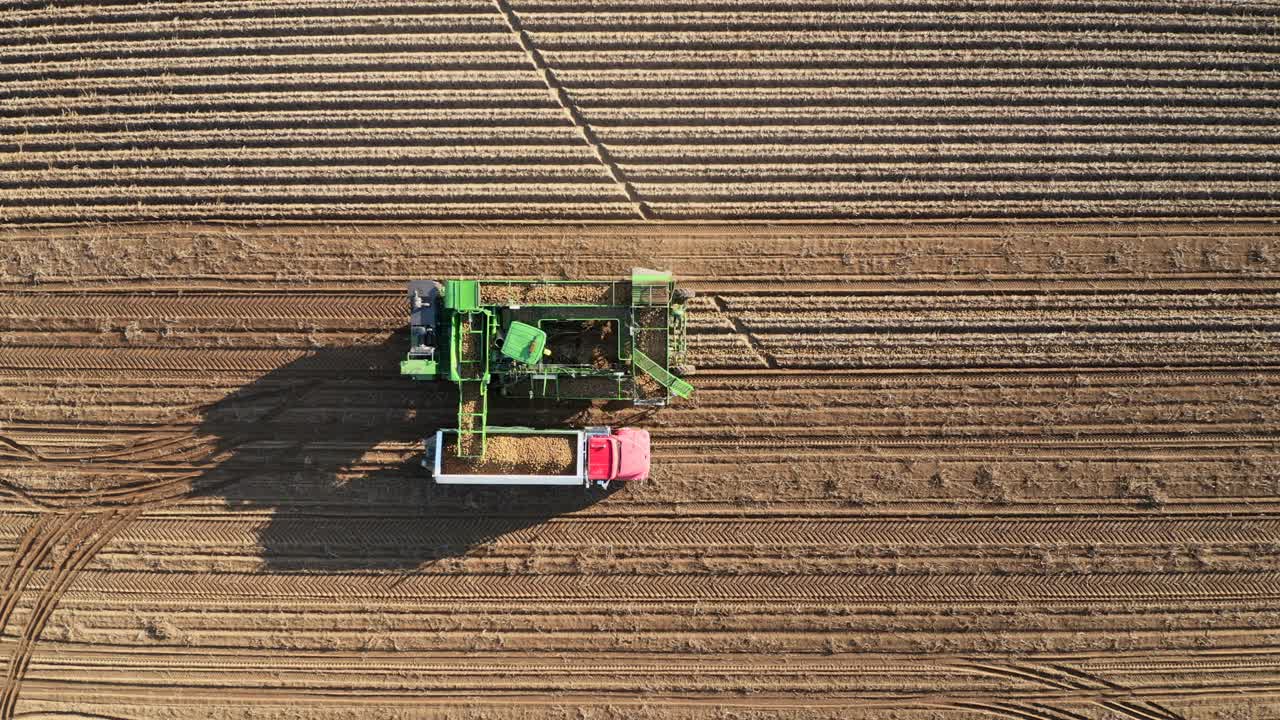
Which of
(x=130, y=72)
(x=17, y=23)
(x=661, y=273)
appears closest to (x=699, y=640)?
(x=661, y=273)

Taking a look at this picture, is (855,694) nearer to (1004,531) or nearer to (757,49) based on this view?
(1004,531)

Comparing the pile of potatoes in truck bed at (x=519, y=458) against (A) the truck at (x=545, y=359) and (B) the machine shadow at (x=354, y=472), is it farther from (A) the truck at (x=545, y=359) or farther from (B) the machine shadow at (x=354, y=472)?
(B) the machine shadow at (x=354, y=472)

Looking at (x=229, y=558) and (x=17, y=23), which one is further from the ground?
(x=17, y=23)

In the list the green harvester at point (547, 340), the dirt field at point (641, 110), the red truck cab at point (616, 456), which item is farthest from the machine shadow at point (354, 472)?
the dirt field at point (641, 110)

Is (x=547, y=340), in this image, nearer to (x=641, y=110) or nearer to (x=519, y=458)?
(x=519, y=458)

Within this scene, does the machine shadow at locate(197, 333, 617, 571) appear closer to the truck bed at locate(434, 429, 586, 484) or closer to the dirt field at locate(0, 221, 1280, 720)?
the dirt field at locate(0, 221, 1280, 720)

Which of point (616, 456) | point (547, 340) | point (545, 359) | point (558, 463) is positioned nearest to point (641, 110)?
point (547, 340)

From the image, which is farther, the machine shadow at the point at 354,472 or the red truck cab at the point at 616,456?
the machine shadow at the point at 354,472
